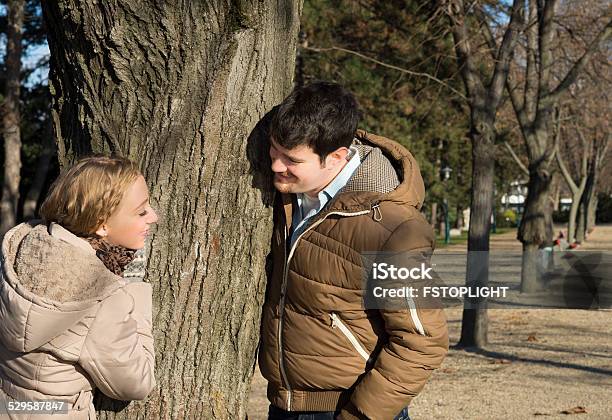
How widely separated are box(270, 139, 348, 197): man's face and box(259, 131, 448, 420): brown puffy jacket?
0.08 metres

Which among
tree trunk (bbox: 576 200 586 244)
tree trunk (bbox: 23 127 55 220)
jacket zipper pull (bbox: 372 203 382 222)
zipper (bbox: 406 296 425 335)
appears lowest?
tree trunk (bbox: 576 200 586 244)

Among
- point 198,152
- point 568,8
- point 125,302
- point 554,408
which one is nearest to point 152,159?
A: point 198,152

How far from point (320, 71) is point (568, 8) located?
17.0 feet

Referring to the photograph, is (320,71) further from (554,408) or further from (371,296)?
(371,296)

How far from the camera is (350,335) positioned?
254 cm

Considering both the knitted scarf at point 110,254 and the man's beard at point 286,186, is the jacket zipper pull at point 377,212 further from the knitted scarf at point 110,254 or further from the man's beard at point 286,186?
the knitted scarf at point 110,254

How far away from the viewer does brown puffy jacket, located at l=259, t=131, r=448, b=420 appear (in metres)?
2.45

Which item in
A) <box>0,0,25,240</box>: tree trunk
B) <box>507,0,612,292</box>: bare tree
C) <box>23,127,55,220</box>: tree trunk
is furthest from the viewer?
<box>23,127,55,220</box>: tree trunk

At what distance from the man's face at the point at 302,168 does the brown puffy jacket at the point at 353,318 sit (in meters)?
0.08

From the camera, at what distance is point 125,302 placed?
2.32 metres

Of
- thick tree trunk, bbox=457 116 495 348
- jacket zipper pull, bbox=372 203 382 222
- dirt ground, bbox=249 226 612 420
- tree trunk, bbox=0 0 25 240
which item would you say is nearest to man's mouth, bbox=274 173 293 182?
jacket zipper pull, bbox=372 203 382 222

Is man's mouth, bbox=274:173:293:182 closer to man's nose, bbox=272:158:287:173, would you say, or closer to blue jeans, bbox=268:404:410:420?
man's nose, bbox=272:158:287:173

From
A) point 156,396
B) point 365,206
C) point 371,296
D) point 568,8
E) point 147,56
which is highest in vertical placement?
point 568,8

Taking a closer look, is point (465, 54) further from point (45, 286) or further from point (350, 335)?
point (45, 286)
